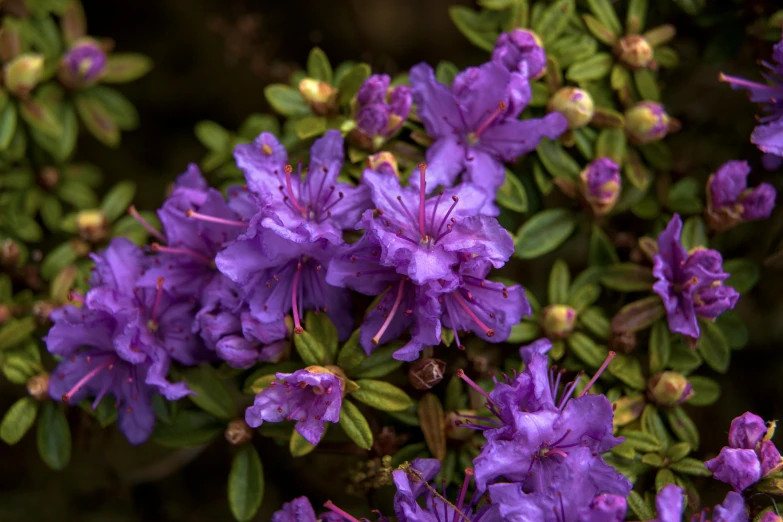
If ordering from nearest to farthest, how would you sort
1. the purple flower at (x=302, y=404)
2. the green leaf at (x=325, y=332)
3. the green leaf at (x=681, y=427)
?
1. the purple flower at (x=302, y=404)
2. the green leaf at (x=325, y=332)
3. the green leaf at (x=681, y=427)

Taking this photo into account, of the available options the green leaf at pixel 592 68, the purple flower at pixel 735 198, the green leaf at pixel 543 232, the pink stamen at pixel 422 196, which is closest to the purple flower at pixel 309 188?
the pink stamen at pixel 422 196

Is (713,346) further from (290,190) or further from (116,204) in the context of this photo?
(116,204)

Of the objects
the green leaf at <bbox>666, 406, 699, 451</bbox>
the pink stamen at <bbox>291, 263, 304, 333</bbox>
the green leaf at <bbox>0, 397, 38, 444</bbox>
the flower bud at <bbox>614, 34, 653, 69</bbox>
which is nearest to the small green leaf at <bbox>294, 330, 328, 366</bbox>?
the pink stamen at <bbox>291, 263, 304, 333</bbox>

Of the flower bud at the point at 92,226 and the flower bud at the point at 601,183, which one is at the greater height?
the flower bud at the point at 601,183

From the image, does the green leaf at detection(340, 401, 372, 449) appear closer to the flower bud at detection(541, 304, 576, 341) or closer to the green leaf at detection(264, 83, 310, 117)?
the flower bud at detection(541, 304, 576, 341)

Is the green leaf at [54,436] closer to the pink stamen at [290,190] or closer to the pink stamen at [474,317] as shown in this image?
the pink stamen at [290,190]
